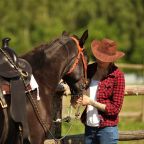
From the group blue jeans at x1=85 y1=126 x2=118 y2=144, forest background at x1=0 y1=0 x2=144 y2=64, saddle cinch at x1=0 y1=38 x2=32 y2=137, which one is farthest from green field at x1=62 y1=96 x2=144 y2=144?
forest background at x1=0 y1=0 x2=144 y2=64

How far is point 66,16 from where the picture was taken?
5069 cm

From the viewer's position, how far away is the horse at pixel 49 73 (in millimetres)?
5297

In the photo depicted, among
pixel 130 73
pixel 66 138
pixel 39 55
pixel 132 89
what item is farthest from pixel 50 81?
pixel 130 73

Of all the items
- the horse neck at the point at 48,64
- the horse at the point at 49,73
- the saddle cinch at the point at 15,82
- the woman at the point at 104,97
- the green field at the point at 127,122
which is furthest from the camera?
the green field at the point at 127,122

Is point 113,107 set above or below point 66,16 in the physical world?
below

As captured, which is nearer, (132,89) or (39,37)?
(132,89)

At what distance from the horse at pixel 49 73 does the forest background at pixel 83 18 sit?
3583 centimetres

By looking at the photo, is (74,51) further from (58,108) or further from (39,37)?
(39,37)

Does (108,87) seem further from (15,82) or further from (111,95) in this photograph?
(15,82)

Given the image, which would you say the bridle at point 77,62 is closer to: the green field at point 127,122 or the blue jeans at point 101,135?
the blue jeans at point 101,135

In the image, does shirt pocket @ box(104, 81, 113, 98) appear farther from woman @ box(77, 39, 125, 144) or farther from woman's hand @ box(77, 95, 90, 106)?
woman's hand @ box(77, 95, 90, 106)

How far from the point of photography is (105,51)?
565 centimetres

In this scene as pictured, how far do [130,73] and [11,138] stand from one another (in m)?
24.9

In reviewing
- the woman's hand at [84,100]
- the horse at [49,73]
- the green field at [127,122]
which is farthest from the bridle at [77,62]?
the green field at [127,122]
